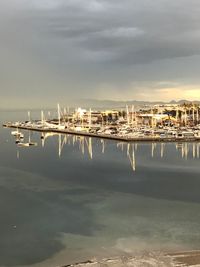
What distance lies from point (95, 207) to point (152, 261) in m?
7.05

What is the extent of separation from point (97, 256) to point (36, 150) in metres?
31.3

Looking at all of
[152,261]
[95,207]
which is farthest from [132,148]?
[152,261]

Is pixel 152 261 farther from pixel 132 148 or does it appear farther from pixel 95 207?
pixel 132 148

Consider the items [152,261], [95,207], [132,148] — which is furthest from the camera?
[132,148]

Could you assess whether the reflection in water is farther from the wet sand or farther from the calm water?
the wet sand

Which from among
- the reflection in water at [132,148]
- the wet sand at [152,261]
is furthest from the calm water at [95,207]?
the reflection in water at [132,148]

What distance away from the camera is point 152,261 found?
38.2ft

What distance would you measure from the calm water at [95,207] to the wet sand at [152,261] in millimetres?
764

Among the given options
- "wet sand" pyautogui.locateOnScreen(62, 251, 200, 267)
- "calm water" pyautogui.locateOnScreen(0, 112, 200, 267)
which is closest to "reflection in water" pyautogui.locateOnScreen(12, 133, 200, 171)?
"calm water" pyautogui.locateOnScreen(0, 112, 200, 267)

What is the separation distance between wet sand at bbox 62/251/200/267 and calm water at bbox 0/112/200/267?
764 mm

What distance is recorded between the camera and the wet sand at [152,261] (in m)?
11.4

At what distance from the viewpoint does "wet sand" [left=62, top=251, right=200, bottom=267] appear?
11.4 metres

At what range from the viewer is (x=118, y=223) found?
15.9 meters

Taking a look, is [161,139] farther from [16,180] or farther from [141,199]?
[141,199]
